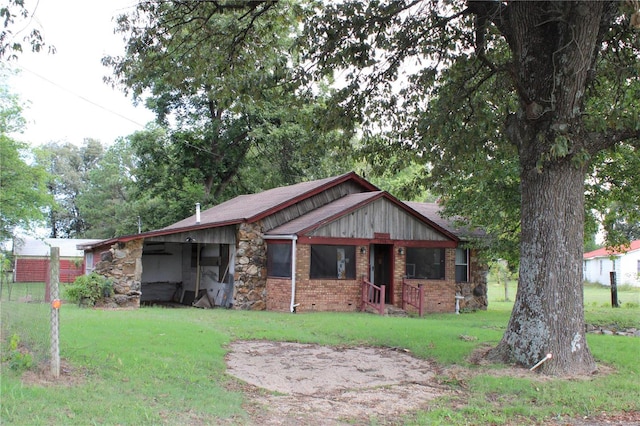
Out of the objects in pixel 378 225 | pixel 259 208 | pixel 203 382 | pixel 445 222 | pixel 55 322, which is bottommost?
pixel 203 382

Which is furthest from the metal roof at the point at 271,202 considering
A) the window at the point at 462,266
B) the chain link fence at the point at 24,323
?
the chain link fence at the point at 24,323

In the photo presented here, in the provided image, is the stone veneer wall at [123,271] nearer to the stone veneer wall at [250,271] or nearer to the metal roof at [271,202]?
the metal roof at [271,202]

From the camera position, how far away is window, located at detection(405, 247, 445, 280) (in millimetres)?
20453

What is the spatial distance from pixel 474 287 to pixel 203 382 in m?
16.7

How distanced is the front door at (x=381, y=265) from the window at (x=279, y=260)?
134 inches

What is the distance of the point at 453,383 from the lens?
855 centimetres

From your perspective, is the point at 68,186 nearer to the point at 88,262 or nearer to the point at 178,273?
the point at 178,273

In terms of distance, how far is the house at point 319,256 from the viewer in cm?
1862

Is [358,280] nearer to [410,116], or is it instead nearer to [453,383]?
[410,116]

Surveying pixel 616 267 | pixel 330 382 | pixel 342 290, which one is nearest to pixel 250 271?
pixel 342 290

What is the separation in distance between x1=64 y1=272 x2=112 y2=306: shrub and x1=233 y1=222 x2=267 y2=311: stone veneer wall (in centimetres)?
427

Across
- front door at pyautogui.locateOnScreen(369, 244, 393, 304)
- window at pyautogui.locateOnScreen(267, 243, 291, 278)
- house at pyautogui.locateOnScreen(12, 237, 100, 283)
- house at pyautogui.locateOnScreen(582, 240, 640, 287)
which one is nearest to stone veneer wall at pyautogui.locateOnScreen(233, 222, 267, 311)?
window at pyautogui.locateOnScreen(267, 243, 291, 278)

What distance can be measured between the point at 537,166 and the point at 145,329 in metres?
8.13

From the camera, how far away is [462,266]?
871 inches
